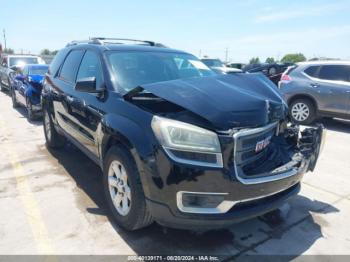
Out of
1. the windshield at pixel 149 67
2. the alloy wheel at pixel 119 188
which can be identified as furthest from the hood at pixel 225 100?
the alloy wheel at pixel 119 188

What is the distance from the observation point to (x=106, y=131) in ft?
11.0

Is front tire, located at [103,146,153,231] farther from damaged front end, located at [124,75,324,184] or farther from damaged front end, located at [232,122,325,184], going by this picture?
damaged front end, located at [232,122,325,184]

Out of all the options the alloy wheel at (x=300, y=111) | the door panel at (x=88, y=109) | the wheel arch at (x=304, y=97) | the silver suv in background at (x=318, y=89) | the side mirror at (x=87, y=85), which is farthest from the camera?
the alloy wheel at (x=300, y=111)

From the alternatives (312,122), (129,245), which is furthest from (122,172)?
(312,122)

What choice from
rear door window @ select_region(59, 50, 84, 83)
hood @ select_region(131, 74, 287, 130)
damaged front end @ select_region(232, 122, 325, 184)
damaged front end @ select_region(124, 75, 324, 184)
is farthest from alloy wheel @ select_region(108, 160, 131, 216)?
rear door window @ select_region(59, 50, 84, 83)

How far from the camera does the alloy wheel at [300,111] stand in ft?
28.6

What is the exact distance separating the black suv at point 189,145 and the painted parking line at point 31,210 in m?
0.70

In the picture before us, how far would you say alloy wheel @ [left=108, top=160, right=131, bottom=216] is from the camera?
123 inches

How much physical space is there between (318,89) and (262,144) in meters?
6.19

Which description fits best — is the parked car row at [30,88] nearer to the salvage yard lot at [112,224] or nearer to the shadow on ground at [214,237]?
the salvage yard lot at [112,224]

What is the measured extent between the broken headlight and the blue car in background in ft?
21.4

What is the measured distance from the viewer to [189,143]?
104 inches

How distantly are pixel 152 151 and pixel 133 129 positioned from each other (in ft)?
1.10

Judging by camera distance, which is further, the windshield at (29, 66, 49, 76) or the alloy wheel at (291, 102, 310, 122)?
the windshield at (29, 66, 49, 76)
